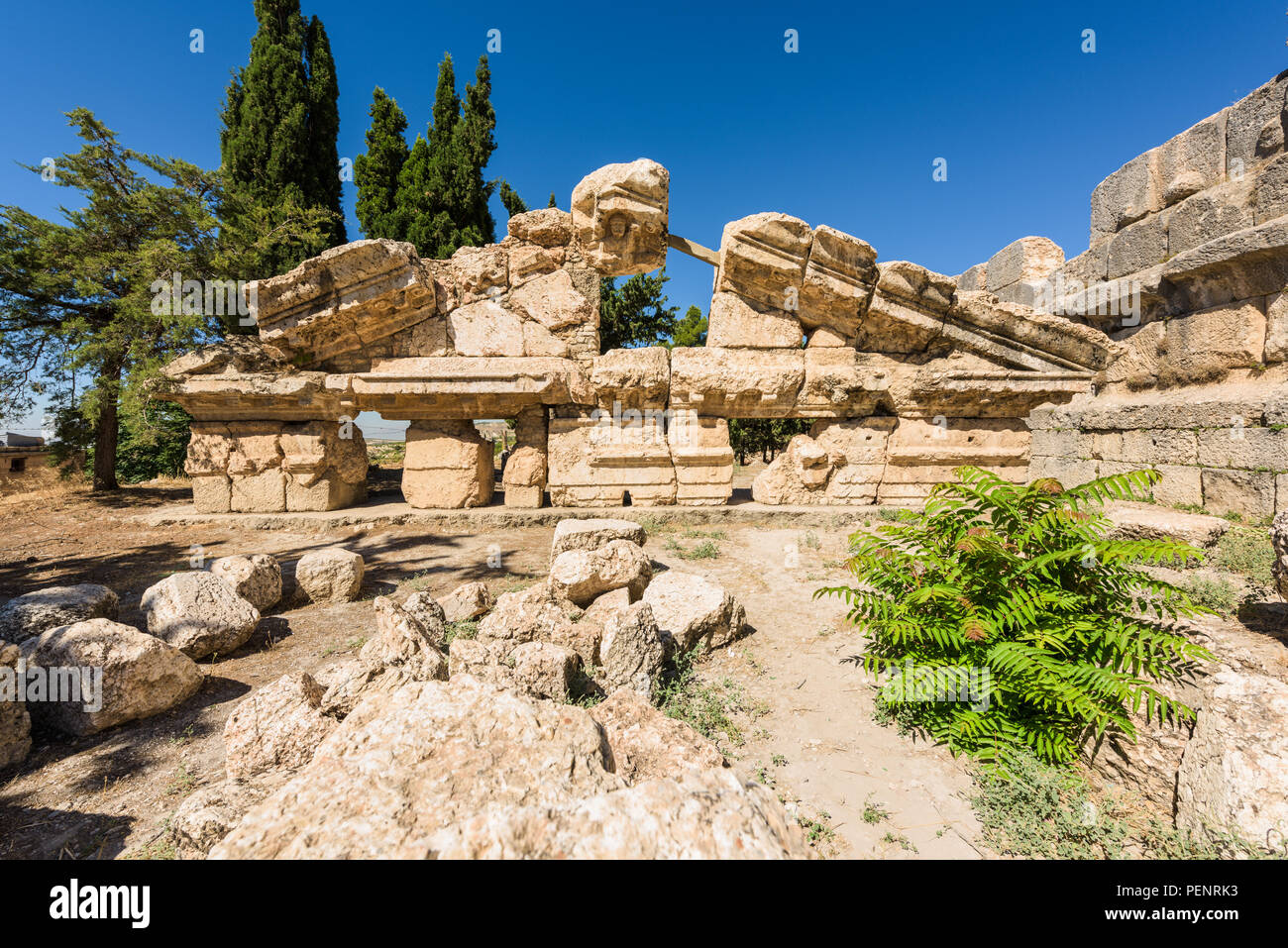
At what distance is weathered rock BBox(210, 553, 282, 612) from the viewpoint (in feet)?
11.3

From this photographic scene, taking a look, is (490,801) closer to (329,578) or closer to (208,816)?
(208,816)

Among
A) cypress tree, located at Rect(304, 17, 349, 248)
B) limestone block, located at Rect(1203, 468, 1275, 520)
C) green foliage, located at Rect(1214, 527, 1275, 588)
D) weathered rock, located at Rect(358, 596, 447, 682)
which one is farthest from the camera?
cypress tree, located at Rect(304, 17, 349, 248)

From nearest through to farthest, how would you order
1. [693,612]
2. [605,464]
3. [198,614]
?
[198,614], [693,612], [605,464]

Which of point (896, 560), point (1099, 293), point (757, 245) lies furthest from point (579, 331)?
point (1099, 293)

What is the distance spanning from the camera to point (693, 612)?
3.08 meters

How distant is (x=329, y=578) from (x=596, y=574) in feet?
6.96

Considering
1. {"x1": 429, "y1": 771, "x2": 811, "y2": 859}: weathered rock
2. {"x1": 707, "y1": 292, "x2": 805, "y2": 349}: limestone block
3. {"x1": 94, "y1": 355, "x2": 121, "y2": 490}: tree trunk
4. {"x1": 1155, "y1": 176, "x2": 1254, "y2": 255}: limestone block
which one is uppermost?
{"x1": 1155, "y1": 176, "x2": 1254, "y2": 255}: limestone block

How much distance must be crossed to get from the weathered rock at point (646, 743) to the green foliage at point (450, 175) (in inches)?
574

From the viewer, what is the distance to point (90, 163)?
8078 millimetres

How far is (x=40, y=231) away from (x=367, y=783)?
38.6 ft

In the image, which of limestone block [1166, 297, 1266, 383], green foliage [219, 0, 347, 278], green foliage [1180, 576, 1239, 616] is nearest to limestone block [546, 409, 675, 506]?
green foliage [1180, 576, 1239, 616]

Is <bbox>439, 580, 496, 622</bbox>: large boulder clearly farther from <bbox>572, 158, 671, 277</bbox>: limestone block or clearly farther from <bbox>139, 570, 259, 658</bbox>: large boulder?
<bbox>572, 158, 671, 277</bbox>: limestone block

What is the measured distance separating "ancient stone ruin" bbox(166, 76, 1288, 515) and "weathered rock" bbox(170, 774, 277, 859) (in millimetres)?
4742

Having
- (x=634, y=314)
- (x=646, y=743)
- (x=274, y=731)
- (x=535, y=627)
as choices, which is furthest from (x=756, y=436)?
(x=274, y=731)
